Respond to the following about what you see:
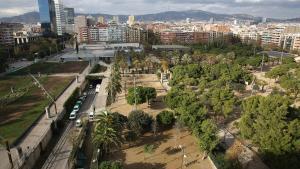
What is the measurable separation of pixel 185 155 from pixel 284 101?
1065 cm

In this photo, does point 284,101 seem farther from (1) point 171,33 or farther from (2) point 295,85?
(1) point 171,33

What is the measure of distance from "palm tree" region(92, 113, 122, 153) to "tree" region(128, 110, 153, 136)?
2792 millimetres

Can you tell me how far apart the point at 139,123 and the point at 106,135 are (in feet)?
17.0

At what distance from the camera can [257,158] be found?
2344cm

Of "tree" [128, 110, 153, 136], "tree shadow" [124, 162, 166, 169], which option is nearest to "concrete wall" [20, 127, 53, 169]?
"tree shadow" [124, 162, 166, 169]

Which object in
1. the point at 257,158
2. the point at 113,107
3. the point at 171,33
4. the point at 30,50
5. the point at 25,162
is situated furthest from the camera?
the point at 171,33

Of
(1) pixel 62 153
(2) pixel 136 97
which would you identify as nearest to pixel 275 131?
(2) pixel 136 97

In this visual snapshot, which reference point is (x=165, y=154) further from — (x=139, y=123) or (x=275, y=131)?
(x=275, y=131)

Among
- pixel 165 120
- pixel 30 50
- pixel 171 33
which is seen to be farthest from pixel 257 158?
pixel 171 33

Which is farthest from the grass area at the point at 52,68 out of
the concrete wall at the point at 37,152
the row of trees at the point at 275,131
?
the row of trees at the point at 275,131

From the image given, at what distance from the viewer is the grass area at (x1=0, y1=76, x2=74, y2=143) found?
92.8ft

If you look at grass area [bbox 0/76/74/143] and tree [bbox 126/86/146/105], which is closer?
grass area [bbox 0/76/74/143]

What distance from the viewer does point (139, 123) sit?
27.2 meters

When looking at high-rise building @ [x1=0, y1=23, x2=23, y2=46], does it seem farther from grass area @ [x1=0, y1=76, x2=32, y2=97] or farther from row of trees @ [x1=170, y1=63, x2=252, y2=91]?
row of trees @ [x1=170, y1=63, x2=252, y2=91]
